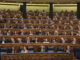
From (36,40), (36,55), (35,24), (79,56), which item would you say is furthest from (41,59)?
(35,24)

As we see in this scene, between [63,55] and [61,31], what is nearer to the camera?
[63,55]

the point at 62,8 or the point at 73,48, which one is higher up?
the point at 62,8

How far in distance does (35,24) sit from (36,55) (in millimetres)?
6374

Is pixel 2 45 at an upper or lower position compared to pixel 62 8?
lower

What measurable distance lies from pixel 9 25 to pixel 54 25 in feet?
8.40

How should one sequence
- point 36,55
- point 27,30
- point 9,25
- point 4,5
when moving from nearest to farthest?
point 36,55
point 27,30
point 9,25
point 4,5

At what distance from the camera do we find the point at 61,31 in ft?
35.3

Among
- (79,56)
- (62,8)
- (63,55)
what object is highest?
(62,8)

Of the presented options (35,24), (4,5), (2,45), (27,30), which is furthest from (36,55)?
(4,5)

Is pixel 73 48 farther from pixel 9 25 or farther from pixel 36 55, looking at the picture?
pixel 9 25

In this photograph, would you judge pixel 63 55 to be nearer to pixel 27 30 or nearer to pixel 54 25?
pixel 27 30

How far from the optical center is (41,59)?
559 centimetres

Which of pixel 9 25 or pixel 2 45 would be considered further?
pixel 9 25

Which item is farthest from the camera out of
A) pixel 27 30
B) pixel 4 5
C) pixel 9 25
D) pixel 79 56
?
pixel 4 5
